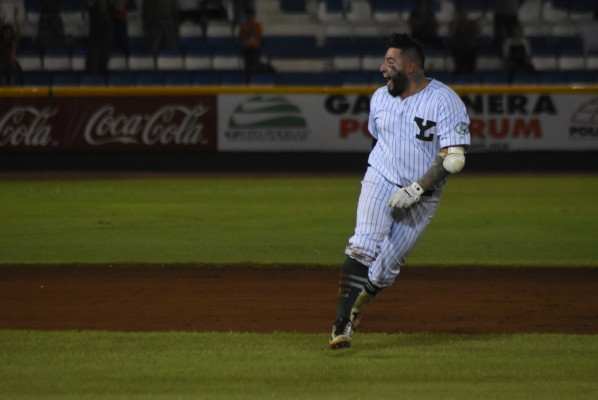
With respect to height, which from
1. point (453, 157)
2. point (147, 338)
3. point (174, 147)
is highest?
point (453, 157)

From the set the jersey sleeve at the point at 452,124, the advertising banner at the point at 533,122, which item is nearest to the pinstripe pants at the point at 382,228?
the jersey sleeve at the point at 452,124

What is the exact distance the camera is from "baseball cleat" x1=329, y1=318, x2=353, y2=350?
652 centimetres

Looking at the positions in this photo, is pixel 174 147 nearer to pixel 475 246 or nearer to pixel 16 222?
pixel 16 222

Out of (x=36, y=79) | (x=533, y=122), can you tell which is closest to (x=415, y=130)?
(x=533, y=122)

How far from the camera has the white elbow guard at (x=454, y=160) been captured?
250 inches

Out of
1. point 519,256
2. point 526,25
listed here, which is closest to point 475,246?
point 519,256

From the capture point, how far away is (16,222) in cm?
1343

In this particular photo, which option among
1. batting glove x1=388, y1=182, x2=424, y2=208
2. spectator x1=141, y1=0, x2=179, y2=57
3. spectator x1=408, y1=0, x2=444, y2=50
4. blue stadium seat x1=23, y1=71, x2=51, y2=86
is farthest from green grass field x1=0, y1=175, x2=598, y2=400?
spectator x1=141, y1=0, x2=179, y2=57

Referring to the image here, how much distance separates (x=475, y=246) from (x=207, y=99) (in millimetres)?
8439

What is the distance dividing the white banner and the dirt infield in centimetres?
883

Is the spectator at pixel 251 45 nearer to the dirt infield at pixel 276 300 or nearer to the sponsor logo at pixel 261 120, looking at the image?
the sponsor logo at pixel 261 120

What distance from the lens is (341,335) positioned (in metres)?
6.54

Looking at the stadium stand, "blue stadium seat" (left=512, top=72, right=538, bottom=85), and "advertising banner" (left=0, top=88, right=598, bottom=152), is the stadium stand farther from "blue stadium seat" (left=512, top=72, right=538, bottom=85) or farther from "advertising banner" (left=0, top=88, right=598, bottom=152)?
"advertising banner" (left=0, top=88, right=598, bottom=152)

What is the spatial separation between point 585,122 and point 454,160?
44.5 feet
